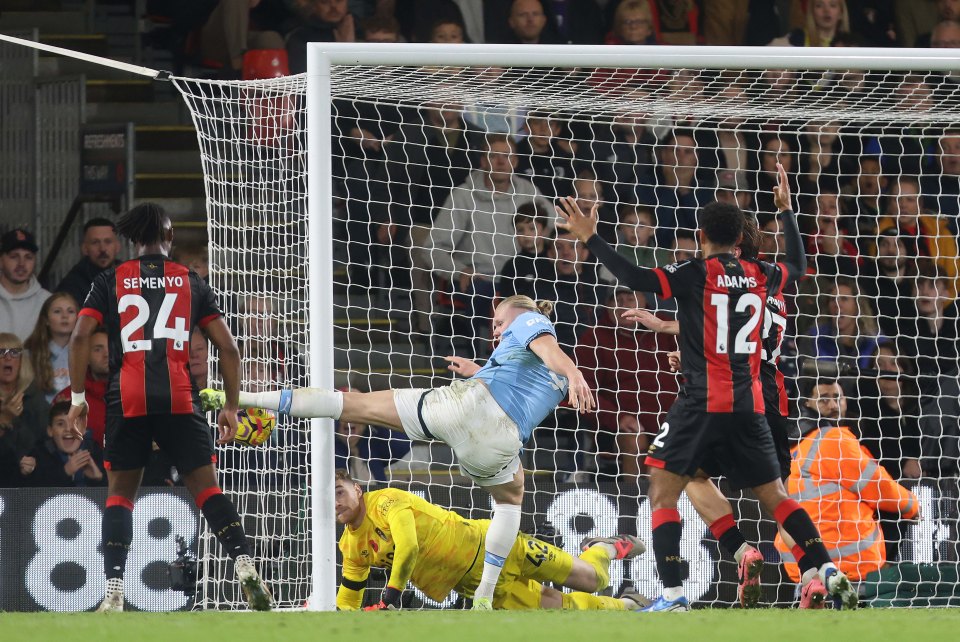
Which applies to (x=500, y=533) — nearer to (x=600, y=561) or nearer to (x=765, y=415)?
(x=600, y=561)

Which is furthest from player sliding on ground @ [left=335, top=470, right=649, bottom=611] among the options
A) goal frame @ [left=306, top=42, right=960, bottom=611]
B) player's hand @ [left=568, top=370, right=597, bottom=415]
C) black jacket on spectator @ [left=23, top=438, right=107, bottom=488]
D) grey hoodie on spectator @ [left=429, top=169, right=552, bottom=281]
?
grey hoodie on spectator @ [left=429, top=169, right=552, bottom=281]

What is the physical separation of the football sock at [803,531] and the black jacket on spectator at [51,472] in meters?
4.08

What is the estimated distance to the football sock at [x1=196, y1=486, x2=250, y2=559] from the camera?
20.8ft

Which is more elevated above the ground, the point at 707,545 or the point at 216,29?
the point at 216,29

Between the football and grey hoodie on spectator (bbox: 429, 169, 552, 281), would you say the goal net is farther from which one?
the football

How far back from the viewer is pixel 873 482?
803cm

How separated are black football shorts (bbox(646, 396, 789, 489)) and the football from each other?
1979mm

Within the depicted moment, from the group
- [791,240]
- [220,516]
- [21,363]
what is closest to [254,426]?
[220,516]

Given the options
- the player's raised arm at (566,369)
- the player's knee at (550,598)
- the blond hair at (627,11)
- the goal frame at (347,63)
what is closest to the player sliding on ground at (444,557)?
the player's knee at (550,598)

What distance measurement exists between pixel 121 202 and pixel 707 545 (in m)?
5.19

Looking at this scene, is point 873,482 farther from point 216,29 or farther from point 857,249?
point 216,29

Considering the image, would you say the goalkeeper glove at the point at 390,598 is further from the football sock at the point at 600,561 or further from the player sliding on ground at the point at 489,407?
the football sock at the point at 600,561

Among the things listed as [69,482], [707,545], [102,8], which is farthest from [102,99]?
[707,545]

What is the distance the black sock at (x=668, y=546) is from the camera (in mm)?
6367
